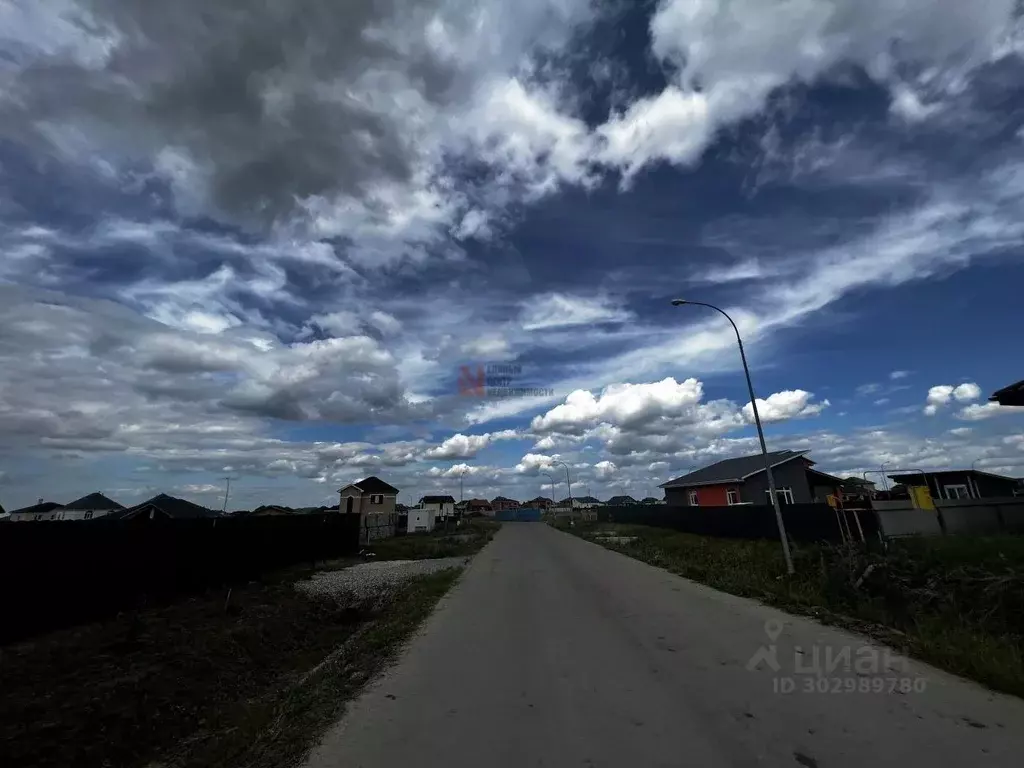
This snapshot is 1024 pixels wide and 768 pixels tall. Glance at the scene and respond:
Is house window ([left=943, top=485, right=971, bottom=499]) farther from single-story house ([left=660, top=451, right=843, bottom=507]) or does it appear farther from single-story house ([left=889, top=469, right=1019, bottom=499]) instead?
single-story house ([left=660, top=451, right=843, bottom=507])

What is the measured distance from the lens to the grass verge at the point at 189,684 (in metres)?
5.57

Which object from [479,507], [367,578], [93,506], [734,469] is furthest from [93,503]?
[479,507]

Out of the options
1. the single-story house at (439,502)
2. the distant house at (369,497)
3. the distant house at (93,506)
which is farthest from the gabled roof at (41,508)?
the single-story house at (439,502)

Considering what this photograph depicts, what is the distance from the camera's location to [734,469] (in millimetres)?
41438

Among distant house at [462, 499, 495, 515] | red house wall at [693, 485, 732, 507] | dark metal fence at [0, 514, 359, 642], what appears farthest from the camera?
distant house at [462, 499, 495, 515]

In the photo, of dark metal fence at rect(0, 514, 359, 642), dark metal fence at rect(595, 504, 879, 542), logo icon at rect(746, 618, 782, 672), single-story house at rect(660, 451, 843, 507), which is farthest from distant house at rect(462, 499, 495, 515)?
logo icon at rect(746, 618, 782, 672)

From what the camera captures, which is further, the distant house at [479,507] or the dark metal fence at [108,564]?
the distant house at [479,507]

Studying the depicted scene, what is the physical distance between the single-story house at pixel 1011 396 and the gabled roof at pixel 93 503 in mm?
76915

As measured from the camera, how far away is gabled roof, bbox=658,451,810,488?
126ft

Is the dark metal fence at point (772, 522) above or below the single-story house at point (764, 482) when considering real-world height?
below

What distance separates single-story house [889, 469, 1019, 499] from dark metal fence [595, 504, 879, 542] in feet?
41.5

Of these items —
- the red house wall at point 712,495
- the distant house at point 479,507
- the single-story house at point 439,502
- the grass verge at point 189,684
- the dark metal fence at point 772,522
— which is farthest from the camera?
the distant house at point 479,507

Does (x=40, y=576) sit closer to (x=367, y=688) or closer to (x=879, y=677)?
(x=367, y=688)

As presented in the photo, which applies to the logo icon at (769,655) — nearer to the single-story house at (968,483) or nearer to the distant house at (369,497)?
the single-story house at (968,483)
